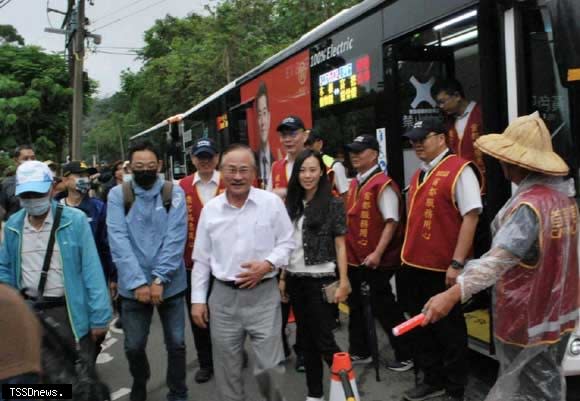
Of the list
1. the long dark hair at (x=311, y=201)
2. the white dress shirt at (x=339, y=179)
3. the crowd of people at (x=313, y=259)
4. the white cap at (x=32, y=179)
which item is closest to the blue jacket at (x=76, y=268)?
the crowd of people at (x=313, y=259)

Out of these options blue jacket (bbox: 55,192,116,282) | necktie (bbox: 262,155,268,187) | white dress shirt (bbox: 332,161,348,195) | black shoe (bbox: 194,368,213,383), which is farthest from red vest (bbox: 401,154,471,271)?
necktie (bbox: 262,155,268,187)

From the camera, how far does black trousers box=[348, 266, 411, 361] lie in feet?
14.9

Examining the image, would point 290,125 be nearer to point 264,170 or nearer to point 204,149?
point 204,149

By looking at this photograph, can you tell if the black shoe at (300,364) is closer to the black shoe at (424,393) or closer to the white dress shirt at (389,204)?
the black shoe at (424,393)

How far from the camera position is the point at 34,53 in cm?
1828

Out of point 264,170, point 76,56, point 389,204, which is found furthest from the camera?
point 76,56

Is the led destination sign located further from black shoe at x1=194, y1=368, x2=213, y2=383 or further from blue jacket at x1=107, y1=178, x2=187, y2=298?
black shoe at x1=194, y1=368, x2=213, y2=383

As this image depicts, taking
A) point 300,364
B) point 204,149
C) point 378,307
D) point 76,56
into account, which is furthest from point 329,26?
point 76,56

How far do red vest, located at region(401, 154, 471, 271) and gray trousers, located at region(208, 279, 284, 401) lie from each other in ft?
3.78

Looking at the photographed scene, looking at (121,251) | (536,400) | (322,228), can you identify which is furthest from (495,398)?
(121,251)

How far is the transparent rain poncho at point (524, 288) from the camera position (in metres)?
2.56

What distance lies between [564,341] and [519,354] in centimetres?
23

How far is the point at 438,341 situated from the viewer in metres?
3.90

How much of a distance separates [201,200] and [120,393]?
1612 mm
